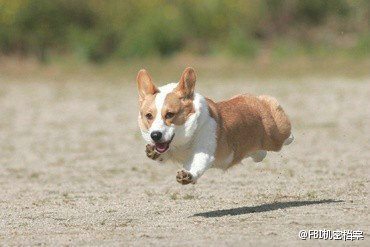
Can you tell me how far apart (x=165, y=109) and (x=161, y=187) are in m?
2.87

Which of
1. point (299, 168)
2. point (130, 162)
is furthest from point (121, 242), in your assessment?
point (130, 162)

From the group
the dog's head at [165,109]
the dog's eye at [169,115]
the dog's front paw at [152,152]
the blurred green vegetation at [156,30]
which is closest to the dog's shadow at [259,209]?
the dog's front paw at [152,152]

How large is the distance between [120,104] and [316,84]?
5.56 m

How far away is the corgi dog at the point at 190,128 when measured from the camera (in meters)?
7.90

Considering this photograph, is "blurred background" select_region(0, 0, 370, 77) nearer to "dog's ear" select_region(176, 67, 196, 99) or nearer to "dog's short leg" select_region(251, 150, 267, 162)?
"dog's short leg" select_region(251, 150, 267, 162)

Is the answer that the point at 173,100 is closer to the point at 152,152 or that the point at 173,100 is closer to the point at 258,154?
the point at 152,152

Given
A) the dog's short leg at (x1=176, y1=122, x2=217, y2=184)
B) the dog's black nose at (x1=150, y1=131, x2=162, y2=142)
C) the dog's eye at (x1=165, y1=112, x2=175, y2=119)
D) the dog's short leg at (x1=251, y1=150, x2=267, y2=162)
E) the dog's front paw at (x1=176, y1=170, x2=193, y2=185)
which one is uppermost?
the dog's eye at (x1=165, y1=112, x2=175, y2=119)

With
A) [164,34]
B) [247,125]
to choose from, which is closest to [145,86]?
[247,125]

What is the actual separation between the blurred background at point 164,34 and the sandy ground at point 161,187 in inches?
551

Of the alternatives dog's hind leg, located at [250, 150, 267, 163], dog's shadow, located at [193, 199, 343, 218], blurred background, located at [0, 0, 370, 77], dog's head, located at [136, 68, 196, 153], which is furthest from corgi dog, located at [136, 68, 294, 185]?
blurred background, located at [0, 0, 370, 77]

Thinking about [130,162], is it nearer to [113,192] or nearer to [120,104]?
[113,192]

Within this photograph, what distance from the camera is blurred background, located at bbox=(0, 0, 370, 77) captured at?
3506cm

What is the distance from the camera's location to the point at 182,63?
113 feet

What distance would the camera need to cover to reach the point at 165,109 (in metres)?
7.89
